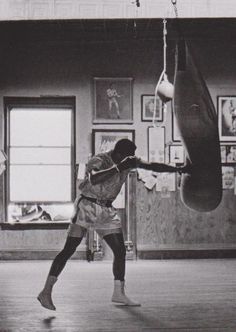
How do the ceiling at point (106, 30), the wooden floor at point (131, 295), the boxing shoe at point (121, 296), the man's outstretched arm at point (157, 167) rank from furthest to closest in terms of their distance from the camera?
the ceiling at point (106, 30) → the boxing shoe at point (121, 296) → the man's outstretched arm at point (157, 167) → the wooden floor at point (131, 295)

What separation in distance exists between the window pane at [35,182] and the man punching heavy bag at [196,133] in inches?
163

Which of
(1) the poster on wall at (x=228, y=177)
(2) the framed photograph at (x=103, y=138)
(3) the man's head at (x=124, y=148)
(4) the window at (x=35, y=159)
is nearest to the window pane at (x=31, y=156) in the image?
(4) the window at (x=35, y=159)

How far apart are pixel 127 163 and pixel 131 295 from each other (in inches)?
60.5

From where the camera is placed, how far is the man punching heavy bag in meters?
4.21

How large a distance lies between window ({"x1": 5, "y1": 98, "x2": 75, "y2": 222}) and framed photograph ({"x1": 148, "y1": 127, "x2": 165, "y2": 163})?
1045 millimetres

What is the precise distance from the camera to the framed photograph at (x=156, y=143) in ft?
27.4

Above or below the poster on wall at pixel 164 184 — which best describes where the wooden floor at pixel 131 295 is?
below

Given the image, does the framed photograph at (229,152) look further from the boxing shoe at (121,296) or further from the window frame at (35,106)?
the boxing shoe at (121,296)

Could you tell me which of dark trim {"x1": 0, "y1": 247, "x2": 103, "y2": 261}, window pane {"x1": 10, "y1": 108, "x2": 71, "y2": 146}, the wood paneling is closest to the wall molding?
window pane {"x1": 10, "y1": 108, "x2": 71, "y2": 146}

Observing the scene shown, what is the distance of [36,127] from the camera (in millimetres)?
8312

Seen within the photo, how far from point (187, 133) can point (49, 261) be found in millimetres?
4344

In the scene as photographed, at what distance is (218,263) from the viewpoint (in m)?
7.75

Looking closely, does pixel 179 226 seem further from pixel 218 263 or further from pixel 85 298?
pixel 85 298

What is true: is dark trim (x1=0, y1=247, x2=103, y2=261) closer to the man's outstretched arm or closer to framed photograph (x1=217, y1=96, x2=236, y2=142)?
framed photograph (x1=217, y1=96, x2=236, y2=142)
